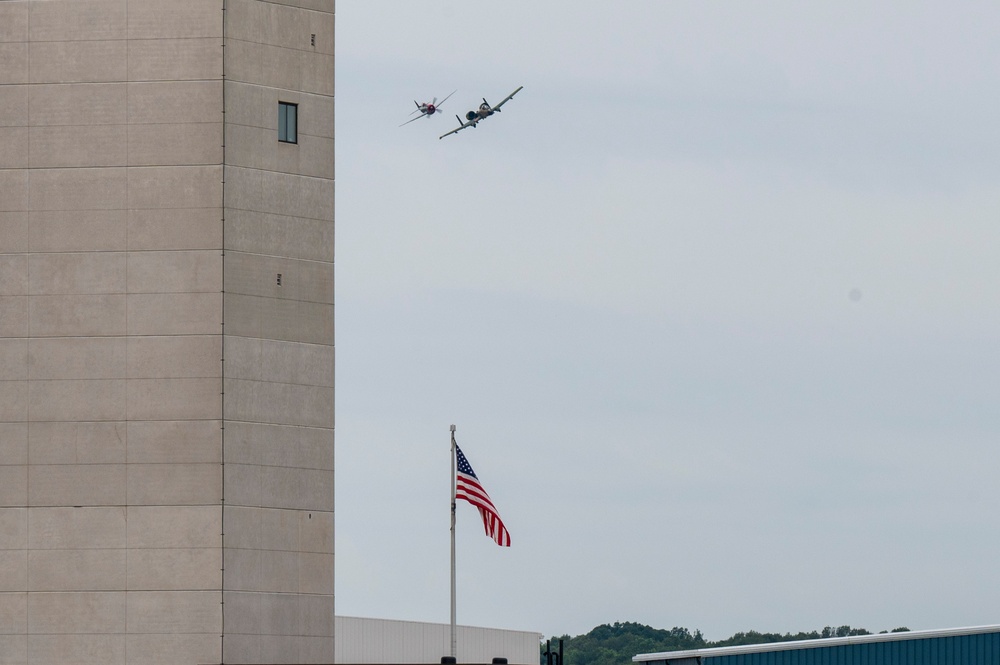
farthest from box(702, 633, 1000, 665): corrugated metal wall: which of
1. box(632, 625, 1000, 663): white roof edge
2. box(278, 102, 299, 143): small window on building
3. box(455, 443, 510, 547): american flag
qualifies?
box(278, 102, 299, 143): small window on building

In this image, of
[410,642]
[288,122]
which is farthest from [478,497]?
[410,642]

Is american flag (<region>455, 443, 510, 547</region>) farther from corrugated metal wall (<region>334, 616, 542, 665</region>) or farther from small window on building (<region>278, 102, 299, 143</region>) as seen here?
corrugated metal wall (<region>334, 616, 542, 665</region>)

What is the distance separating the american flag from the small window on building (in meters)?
14.8

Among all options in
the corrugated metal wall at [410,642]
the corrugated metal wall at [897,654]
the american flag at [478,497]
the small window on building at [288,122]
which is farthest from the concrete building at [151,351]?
the corrugated metal wall at [897,654]

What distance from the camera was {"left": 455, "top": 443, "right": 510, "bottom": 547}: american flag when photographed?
61.1 metres

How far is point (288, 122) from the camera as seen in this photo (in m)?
69.2

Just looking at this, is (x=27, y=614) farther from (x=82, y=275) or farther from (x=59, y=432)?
(x=82, y=275)

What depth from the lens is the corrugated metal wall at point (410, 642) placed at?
8494cm

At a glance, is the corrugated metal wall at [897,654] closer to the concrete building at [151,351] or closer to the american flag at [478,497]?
the american flag at [478,497]

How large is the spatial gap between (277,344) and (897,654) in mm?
26410

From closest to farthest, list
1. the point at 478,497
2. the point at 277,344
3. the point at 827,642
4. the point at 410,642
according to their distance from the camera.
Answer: the point at 827,642
the point at 478,497
the point at 277,344
the point at 410,642

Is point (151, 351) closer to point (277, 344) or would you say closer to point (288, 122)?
point (277, 344)

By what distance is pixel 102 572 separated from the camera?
65000mm

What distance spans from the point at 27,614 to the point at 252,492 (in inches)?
367
